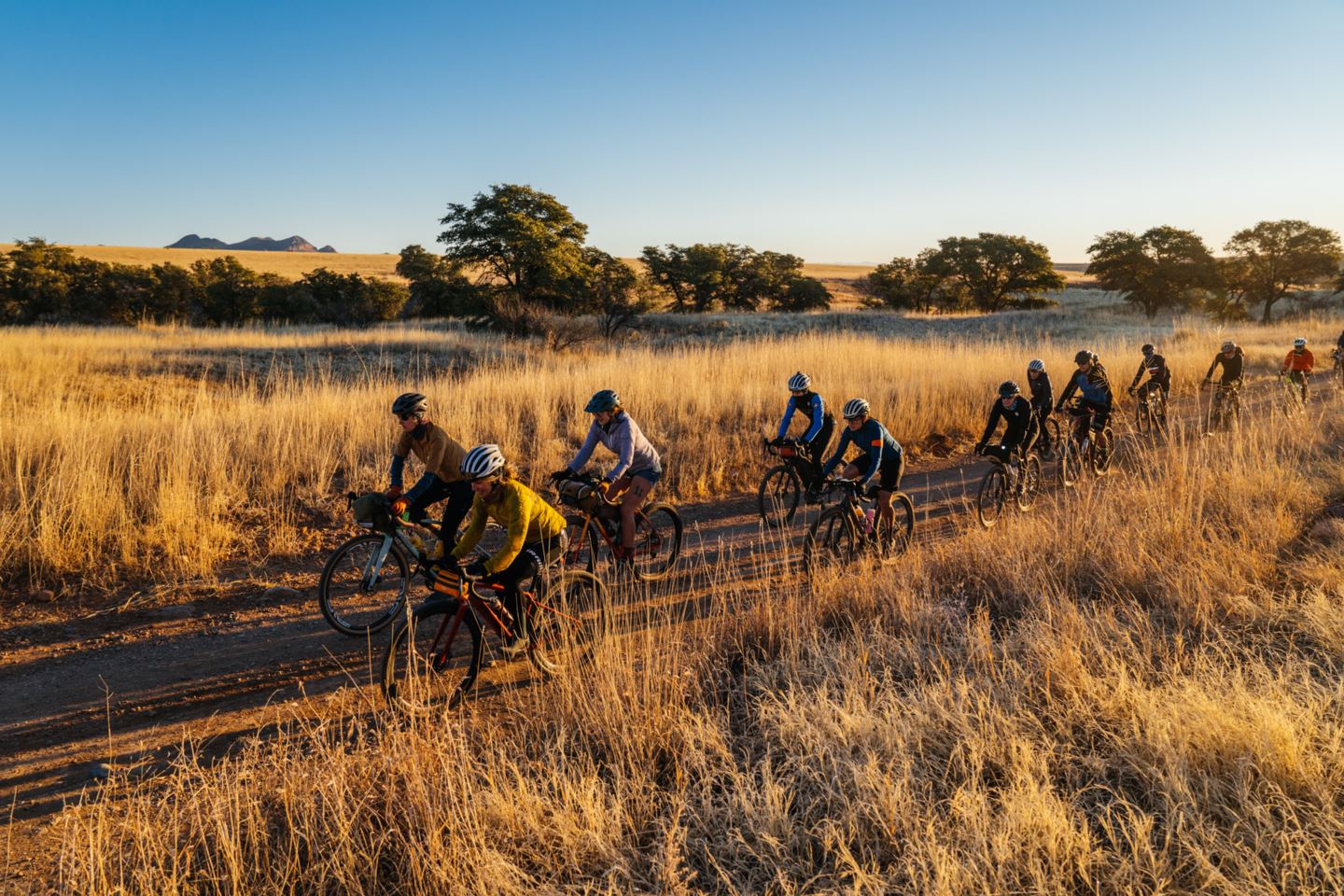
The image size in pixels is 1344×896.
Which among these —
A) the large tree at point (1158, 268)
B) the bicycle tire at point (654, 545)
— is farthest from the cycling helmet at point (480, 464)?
the large tree at point (1158, 268)

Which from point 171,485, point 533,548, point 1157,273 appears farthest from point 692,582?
point 1157,273

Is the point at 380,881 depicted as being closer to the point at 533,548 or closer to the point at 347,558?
the point at 533,548

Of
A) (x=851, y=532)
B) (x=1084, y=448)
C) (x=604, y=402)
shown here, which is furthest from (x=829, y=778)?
(x=1084, y=448)

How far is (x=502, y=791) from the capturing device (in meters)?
3.29

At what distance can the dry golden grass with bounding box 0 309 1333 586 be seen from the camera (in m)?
6.79

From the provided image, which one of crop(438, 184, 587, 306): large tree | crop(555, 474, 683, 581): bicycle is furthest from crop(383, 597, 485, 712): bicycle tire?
crop(438, 184, 587, 306): large tree

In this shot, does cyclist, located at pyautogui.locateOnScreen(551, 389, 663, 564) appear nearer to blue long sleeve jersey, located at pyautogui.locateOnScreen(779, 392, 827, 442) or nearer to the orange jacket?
blue long sleeve jersey, located at pyautogui.locateOnScreen(779, 392, 827, 442)

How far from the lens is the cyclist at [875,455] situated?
6.67 meters

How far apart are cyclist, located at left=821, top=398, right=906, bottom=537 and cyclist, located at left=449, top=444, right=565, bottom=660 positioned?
3.16 meters

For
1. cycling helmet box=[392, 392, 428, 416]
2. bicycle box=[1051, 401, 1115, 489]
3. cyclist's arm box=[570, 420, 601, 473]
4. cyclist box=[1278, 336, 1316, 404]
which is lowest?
bicycle box=[1051, 401, 1115, 489]

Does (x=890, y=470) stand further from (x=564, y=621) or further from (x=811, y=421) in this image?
(x=564, y=621)

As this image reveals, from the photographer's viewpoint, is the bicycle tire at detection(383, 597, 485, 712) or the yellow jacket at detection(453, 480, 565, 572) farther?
the yellow jacket at detection(453, 480, 565, 572)

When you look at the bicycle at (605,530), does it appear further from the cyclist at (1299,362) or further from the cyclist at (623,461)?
the cyclist at (1299,362)

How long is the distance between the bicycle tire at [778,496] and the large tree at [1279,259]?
5628cm
